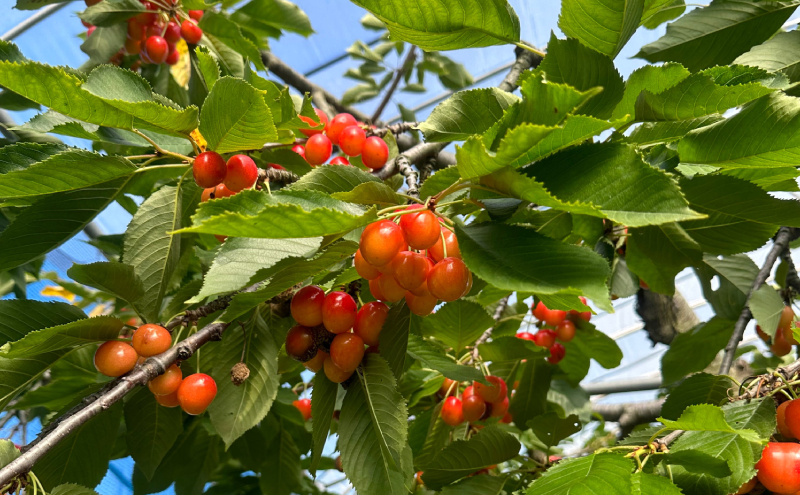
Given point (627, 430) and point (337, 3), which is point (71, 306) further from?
point (337, 3)

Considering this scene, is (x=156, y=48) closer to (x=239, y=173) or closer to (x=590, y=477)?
(x=239, y=173)

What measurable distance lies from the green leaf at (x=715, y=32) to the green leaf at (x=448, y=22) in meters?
0.50

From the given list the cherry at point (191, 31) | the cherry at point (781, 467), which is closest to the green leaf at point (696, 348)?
the cherry at point (781, 467)

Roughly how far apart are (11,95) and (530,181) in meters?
1.67

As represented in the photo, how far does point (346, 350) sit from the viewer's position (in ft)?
2.37

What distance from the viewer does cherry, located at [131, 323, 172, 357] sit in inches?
30.0

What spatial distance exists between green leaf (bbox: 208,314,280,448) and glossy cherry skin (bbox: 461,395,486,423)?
1.62 ft

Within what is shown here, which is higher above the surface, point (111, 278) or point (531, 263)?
point (531, 263)

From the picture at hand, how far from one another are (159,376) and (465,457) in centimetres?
52

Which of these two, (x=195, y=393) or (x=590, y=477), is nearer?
(x=590, y=477)

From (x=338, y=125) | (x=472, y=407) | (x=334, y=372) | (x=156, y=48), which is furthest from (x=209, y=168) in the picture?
(x=156, y=48)

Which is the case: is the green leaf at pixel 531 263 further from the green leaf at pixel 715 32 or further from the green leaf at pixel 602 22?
the green leaf at pixel 715 32

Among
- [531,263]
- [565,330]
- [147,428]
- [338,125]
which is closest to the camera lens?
[531,263]

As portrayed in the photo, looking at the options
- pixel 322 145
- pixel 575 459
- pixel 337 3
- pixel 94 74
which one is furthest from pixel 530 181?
pixel 337 3
